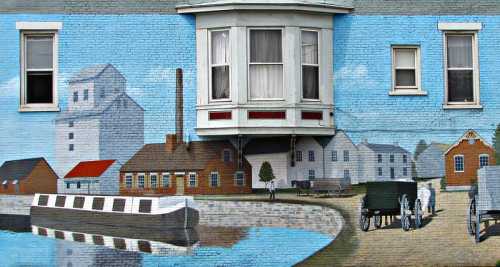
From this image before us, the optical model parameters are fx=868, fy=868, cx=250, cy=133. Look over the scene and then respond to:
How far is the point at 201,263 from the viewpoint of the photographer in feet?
64.3

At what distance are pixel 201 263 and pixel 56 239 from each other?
338cm

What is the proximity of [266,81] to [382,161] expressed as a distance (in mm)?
3342

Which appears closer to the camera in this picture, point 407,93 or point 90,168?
point 90,168

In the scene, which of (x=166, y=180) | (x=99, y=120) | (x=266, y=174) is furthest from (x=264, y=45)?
(x=99, y=120)

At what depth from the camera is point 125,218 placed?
64.7 ft

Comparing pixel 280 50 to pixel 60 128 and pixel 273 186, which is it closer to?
pixel 273 186

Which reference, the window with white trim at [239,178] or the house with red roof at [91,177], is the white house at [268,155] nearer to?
the window with white trim at [239,178]

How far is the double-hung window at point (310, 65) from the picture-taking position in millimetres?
20031

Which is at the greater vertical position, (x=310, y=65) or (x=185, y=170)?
(x=310, y=65)

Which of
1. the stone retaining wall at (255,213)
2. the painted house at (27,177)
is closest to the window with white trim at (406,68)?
the stone retaining wall at (255,213)

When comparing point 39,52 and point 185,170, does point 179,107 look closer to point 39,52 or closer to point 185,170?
point 185,170

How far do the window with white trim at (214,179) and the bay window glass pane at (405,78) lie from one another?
482cm

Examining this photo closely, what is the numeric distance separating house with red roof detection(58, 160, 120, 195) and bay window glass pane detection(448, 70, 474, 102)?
815cm

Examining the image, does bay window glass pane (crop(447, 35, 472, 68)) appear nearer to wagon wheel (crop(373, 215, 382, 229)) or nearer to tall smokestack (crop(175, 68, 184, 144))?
wagon wheel (crop(373, 215, 382, 229))
